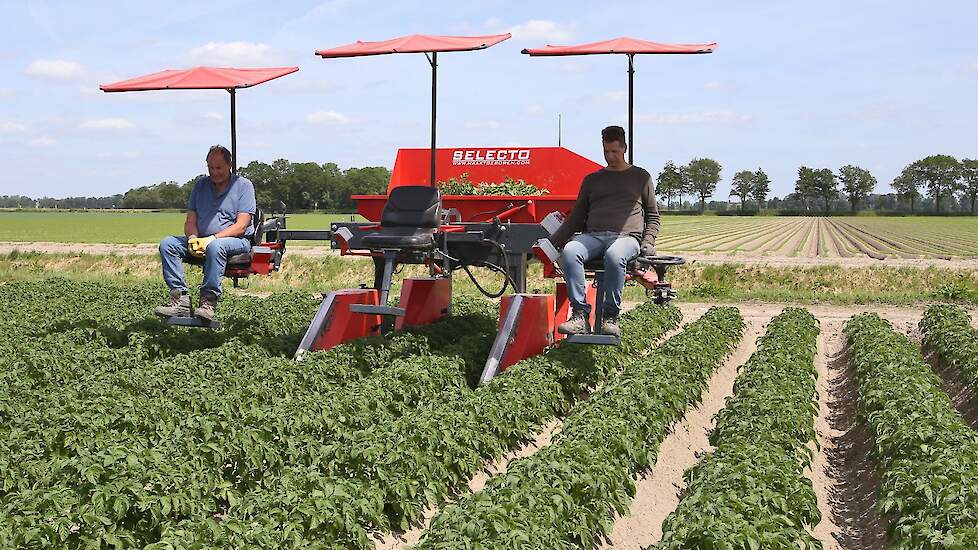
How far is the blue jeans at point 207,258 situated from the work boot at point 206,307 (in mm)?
40

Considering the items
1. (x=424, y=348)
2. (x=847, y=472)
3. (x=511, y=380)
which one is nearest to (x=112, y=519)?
(x=511, y=380)

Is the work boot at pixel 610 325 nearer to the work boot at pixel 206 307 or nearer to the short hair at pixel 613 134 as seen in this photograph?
the short hair at pixel 613 134

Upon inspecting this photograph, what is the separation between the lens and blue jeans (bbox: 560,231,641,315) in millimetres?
8633

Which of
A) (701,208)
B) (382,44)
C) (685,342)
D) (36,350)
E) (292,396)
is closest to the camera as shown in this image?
(292,396)

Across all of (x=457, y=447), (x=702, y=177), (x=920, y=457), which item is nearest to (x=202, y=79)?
(x=457, y=447)

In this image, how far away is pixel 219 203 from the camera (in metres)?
9.55

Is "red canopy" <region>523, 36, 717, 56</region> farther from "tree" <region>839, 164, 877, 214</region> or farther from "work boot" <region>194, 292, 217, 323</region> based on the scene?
"tree" <region>839, 164, 877, 214</region>

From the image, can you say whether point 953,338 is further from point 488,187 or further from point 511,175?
point 488,187

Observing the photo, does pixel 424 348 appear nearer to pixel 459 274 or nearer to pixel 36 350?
pixel 36 350

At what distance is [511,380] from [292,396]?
185 centimetres

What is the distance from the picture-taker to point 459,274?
2330 cm

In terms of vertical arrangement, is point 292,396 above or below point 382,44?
below

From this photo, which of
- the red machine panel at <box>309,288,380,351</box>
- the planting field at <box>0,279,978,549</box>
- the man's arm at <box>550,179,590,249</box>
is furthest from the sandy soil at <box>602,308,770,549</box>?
the red machine panel at <box>309,288,380,351</box>

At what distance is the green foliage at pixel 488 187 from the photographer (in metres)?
12.1
